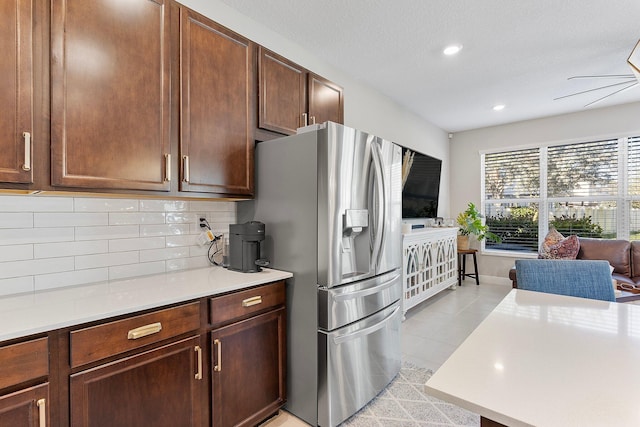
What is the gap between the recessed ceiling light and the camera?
2.73 m

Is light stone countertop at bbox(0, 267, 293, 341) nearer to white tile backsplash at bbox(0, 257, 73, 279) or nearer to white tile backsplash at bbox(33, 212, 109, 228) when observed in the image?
white tile backsplash at bbox(0, 257, 73, 279)

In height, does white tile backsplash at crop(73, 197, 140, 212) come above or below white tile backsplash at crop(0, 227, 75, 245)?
above

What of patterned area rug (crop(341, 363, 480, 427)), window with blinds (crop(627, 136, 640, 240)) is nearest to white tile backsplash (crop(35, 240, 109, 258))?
patterned area rug (crop(341, 363, 480, 427))

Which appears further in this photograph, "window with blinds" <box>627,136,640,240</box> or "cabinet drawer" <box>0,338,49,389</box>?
"window with blinds" <box>627,136,640,240</box>

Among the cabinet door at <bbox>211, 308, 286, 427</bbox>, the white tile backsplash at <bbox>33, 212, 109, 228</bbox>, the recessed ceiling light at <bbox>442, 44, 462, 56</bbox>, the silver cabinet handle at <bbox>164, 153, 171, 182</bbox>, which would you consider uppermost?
the recessed ceiling light at <bbox>442, 44, 462, 56</bbox>

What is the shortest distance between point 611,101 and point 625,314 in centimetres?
446

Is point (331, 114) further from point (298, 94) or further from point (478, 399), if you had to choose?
point (478, 399)

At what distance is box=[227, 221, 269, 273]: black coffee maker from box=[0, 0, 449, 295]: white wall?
0.32m

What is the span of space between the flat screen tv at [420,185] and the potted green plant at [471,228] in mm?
486

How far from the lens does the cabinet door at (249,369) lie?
161cm

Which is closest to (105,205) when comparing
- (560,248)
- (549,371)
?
(549,371)

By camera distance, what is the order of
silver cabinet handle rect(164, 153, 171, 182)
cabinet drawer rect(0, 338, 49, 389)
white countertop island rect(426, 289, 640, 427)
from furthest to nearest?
1. silver cabinet handle rect(164, 153, 171, 182)
2. cabinet drawer rect(0, 338, 49, 389)
3. white countertop island rect(426, 289, 640, 427)

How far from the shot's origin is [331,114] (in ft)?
9.00

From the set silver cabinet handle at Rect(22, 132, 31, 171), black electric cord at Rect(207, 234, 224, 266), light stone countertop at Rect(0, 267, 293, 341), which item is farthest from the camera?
black electric cord at Rect(207, 234, 224, 266)
